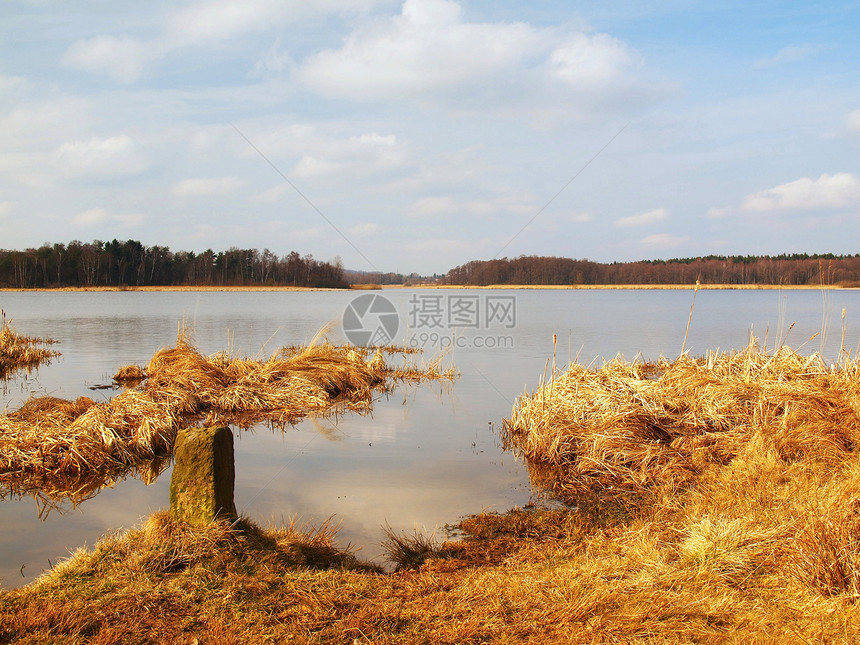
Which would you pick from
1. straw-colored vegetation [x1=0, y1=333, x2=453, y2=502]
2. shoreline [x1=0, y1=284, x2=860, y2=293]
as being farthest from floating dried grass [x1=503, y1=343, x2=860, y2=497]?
shoreline [x1=0, y1=284, x2=860, y2=293]

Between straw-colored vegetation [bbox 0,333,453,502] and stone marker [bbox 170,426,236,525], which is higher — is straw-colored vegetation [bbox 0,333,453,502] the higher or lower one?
the lower one

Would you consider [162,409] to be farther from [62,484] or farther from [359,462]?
[359,462]

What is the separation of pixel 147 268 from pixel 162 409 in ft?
291

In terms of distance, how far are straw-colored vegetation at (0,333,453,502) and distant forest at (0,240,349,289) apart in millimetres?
79407

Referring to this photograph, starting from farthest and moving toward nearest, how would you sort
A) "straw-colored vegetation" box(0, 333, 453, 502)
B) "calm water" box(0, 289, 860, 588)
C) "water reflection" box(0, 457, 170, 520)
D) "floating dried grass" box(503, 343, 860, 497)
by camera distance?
"straw-colored vegetation" box(0, 333, 453, 502), "floating dried grass" box(503, 343, 860, 497), "water reflection" box(0, 457, 170, 520), "calm water" box(0, 289, 860, 588)

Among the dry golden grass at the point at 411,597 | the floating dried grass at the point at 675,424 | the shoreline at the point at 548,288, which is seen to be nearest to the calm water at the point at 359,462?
the floating dried grass at the point at 675,424

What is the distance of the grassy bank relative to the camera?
131 inches

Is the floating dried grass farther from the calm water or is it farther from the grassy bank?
the calm water

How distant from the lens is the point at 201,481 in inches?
178

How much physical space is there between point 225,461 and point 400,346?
1760 centimetres

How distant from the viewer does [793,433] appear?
22.6ft

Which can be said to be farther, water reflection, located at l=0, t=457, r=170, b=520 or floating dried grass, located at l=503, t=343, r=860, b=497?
floating dried grass, located at l=503, t=343, r=860, b=497

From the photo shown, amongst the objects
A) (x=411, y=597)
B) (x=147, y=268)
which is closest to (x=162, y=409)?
(x=411, y=597)

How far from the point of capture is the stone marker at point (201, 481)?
450 cm
